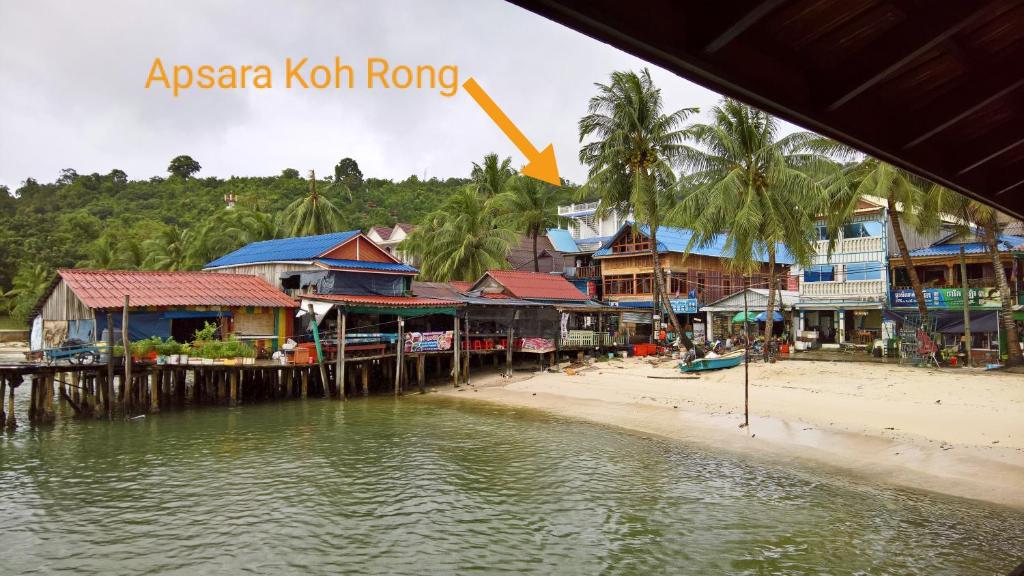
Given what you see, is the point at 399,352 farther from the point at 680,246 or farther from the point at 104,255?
the point at 104,255

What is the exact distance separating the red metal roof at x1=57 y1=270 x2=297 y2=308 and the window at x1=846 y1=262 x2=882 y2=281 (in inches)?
1083

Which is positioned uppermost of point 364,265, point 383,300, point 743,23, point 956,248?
point 956,248

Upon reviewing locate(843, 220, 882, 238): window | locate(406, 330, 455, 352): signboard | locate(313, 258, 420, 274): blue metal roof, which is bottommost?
locate(406, 330, 455, 352): signboard

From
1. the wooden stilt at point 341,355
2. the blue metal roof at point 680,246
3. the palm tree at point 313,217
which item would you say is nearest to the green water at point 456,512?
the wooden stilt at point 341,355

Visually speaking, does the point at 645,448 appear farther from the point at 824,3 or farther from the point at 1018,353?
the point at 1018,353

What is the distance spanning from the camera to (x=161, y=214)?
7375 cm

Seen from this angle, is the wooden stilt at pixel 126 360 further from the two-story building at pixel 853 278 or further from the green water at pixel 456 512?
the two-story building at pixel 853 278

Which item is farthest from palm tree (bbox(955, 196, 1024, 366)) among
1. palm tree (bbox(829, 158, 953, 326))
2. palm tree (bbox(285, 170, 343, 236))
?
palm tree (bbox(285, 170, 343, 236))

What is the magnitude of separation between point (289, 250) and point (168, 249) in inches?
1074

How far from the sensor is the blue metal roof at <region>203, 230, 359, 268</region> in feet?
101

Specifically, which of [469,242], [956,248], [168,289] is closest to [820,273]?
[956,248]

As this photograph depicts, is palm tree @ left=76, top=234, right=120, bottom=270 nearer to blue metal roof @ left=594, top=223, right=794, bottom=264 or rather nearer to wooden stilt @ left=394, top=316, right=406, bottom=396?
wooden stilt @ left=394, top=316, right=406, bottom=396

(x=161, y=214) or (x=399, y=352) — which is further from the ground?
(x=161, y=214)

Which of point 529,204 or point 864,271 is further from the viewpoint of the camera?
point 529,204
